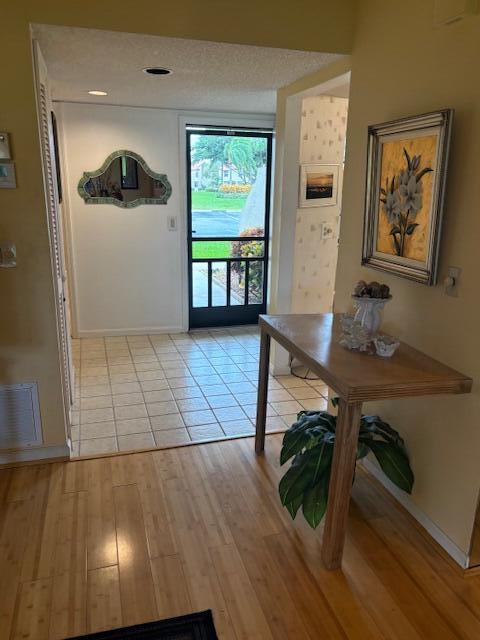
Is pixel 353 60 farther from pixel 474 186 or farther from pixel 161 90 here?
pixel 161 90

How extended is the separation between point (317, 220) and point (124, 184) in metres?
1.91

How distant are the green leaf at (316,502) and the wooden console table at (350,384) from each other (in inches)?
2.6

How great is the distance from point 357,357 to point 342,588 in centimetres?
89

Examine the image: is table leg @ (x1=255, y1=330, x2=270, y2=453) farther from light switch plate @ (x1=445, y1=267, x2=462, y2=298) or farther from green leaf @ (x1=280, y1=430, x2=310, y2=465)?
light switch plate @ (x1=445, y1=267, x2=462, y2=298)

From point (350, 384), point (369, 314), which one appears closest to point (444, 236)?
point (369, 314)

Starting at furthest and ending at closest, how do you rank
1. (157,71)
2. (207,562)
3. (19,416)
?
1. (157,71)
2. (19,416)
3. (207,562)

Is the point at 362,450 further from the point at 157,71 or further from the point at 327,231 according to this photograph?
the point at 157,71

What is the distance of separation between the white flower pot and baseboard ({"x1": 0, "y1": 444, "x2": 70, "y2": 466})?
1729mm

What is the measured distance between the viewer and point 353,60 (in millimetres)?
2512

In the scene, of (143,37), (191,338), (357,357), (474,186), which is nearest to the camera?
(474,186)

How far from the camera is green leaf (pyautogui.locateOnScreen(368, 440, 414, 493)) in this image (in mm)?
2131

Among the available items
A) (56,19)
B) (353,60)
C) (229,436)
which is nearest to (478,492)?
(229,436)

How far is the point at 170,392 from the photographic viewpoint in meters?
3.58

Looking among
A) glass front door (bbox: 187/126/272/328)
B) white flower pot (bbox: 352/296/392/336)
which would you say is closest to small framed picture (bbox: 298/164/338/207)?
glass front door (bbox: 187/126/272/328)
